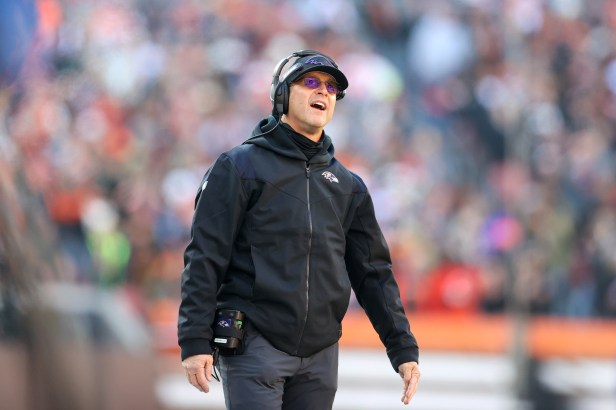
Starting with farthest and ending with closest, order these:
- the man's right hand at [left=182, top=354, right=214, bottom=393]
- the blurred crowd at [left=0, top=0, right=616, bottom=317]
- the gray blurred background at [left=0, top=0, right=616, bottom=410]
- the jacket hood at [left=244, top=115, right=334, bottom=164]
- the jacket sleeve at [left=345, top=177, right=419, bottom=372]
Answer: the blurred crowd at [left=0, top=0, right=616, bottom=317] → the gray blurred background at [left=0, top=0, right=616, bottom=410] → the jacket sleeve at [left=345, top=177, right=419, bottom=372] → the jacket hood at [left=244, top=115, right=334, bottom=164] → the man's right hand at [left=182, top=354, right=214, bottom=393]

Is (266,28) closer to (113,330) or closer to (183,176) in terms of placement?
(183,176)

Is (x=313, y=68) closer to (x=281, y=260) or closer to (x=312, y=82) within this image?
(x=312, y=82)

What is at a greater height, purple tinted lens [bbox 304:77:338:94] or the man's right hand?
purple tinted lens [bbox 304:77:338:94]

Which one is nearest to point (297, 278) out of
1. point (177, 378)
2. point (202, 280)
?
point (202, 280)

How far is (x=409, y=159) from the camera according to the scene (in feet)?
30.7

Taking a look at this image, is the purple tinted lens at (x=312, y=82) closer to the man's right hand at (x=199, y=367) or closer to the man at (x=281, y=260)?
the man at (x=281, y=260)

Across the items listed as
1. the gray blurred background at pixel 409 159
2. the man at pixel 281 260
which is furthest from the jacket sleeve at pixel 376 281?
the gray blurred background at pixel 409 159

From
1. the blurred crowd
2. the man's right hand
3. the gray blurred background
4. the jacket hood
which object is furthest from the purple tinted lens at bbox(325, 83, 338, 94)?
the blurred crowd

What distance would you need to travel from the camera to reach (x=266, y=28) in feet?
31.6

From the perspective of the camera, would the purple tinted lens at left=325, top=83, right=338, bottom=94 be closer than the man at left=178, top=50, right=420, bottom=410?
No

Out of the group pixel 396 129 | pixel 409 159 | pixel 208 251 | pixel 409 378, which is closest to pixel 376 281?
pixel 409 378

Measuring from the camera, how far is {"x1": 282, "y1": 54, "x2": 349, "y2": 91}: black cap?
10.5 ft

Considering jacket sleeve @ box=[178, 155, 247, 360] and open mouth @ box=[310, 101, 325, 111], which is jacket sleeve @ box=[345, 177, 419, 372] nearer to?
open mouth @ box=[310, 101, 325, 111]

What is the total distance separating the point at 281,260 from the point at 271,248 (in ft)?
0.14
